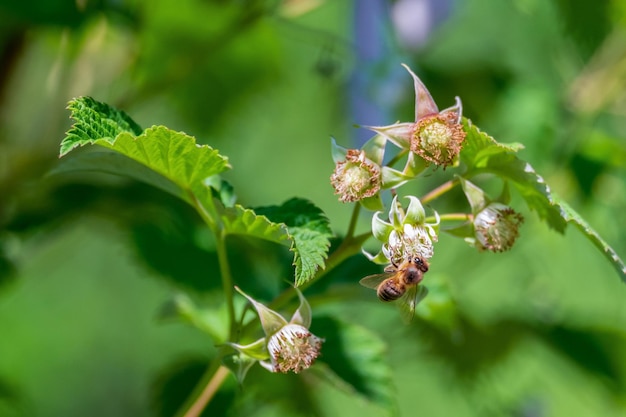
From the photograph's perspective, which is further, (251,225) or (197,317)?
(197,317)

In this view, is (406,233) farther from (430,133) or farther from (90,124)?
(90,124)

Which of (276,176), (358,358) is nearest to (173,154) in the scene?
(358,358)

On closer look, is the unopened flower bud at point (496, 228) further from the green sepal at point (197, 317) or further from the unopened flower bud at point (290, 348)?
the green sepal at point (197, 317)

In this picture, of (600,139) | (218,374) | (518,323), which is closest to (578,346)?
(518,323)

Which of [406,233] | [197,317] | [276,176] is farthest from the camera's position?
[276,176]

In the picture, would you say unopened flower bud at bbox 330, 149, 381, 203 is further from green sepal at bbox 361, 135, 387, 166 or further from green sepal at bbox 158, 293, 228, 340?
green sepal at bbox 158, 293, 228, 340

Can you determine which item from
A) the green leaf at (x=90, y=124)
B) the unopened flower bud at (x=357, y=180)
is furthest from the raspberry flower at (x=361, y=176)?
the green leaf at (x=90, y=124)
